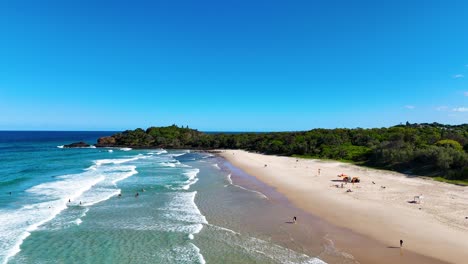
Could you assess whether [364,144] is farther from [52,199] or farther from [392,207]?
[52,199]

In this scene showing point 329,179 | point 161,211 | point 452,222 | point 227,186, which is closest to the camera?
point 452,222

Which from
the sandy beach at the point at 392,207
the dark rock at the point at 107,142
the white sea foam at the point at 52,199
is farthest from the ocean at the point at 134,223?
the dark rock at the point at 107,142

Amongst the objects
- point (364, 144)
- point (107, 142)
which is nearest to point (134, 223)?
point (364, 144)

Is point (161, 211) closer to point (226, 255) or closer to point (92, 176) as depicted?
point (226, 255)

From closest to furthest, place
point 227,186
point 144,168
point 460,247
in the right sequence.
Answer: point 460,247, point 227,186, point 144,168

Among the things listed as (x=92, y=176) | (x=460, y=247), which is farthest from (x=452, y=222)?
(x=92, y=176)

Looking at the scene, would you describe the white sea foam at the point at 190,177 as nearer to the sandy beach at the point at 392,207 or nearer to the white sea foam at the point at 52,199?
the white sea foam at the point at 52,199

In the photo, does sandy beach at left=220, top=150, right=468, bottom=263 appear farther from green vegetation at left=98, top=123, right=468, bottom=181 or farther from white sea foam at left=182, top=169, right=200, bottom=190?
white sea foam at left=182, top=169, right=200, bottom=190

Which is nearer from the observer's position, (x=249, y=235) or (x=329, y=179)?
(x=249, y=235)
